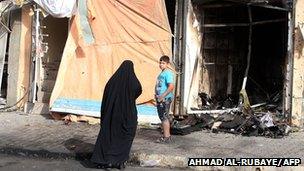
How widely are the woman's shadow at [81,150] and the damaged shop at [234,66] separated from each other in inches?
76.8

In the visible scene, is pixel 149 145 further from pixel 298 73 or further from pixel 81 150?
pixel 298 73

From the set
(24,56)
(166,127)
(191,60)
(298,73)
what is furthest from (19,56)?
(298,73)

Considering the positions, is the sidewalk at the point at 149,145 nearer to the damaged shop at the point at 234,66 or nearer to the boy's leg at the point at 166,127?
the boy's leg at the point at 166,127

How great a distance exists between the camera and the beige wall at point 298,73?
10.4 meters

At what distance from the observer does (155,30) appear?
11406 mm

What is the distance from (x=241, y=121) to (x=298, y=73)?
57.9 inches

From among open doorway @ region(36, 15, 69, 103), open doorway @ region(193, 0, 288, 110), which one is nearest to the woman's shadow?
open doorway @ region(36, 15, 69, 103)

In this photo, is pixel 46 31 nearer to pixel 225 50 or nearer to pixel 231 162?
pixel 225 50

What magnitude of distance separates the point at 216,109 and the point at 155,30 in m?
2.32

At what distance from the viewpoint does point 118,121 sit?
777cm

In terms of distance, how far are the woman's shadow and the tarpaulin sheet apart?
2175 mm

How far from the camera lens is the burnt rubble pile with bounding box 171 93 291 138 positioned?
33.2 ft

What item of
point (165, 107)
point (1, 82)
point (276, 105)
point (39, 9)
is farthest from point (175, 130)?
point (1, 82)

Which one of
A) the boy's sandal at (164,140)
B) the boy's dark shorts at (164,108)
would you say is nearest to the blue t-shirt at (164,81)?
the boy's dark shorts at (164,108)
